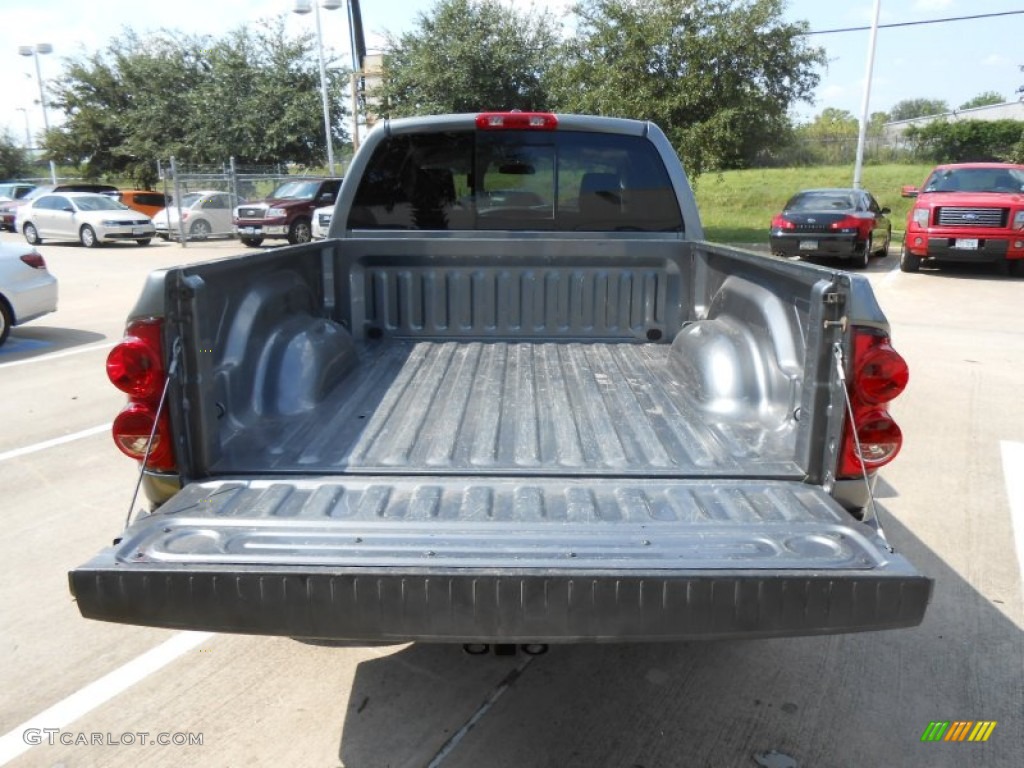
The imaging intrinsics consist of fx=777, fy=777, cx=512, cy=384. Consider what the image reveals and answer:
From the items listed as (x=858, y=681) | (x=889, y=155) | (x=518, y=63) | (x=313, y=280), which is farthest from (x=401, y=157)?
(x=889, y=155)

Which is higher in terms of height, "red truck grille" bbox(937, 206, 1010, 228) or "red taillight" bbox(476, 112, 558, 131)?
"red taillight" bbox(476, 112, 558, 131)

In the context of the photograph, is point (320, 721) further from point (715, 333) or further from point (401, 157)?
point (401, 157)

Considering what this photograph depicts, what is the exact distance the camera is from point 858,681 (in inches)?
122

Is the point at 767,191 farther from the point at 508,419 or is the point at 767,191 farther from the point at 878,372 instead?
the point at 878,372

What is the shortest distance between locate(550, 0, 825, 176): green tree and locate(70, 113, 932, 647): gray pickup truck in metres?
16.9

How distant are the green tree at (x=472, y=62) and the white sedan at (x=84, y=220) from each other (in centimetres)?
912

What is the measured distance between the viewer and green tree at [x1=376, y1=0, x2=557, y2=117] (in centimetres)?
2558

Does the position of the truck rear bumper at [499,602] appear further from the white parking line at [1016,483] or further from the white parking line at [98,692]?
the white parking line at [1016,483]

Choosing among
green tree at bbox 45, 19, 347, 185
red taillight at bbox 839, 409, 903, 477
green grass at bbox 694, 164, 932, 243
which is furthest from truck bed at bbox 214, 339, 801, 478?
green tree at bbox 45, 19, 347, 185

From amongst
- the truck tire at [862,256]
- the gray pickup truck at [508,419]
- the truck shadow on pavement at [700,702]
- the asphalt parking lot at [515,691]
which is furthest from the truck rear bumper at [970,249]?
the truck shadow on pavement at [700,702]

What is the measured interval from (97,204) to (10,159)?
35404mm

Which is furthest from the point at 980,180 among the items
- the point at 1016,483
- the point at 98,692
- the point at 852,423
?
the point at 98,692

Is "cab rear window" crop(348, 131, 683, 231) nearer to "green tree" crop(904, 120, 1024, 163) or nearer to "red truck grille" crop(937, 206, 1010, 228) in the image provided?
"red truck grille" crop(937, 206, 1010, 228)

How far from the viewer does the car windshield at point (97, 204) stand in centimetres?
2319
